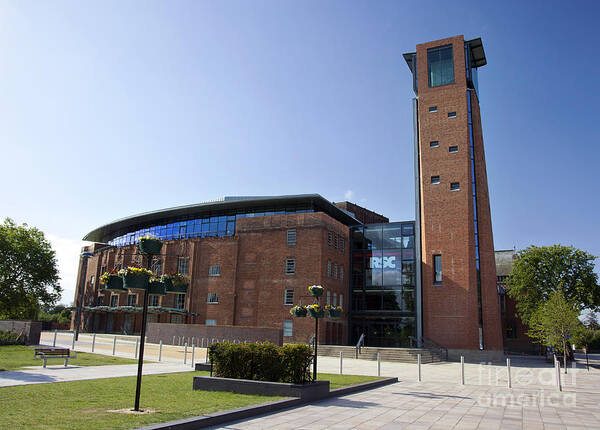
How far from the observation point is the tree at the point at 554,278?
137ft

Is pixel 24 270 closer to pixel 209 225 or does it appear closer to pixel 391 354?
pixel 209 225

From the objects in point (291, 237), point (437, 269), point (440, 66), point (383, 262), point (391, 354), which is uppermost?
point (440, 66)

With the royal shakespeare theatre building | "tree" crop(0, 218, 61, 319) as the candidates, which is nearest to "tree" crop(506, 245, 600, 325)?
the royal shakespeare theatre building

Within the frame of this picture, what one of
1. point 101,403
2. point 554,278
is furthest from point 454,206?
point 101,403

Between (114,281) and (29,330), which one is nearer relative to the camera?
(114,281)

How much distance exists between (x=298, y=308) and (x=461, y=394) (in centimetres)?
695

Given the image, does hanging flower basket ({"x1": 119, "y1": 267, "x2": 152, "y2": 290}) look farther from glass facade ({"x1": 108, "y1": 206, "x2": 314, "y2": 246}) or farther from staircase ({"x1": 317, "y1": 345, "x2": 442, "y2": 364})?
glass facade ({"x1": 108, "y1": 206, "x2": 314, "y2": 246})

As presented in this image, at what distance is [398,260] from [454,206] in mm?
7192

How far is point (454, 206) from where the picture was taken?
131ft

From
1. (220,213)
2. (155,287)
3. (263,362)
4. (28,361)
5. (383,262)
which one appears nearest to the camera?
(155,287)

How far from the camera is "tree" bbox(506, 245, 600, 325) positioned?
137 feet

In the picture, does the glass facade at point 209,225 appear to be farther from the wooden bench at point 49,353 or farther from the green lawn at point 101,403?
the green lawn at point 101,403

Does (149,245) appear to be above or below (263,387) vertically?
above

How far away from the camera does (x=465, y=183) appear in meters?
39.8
